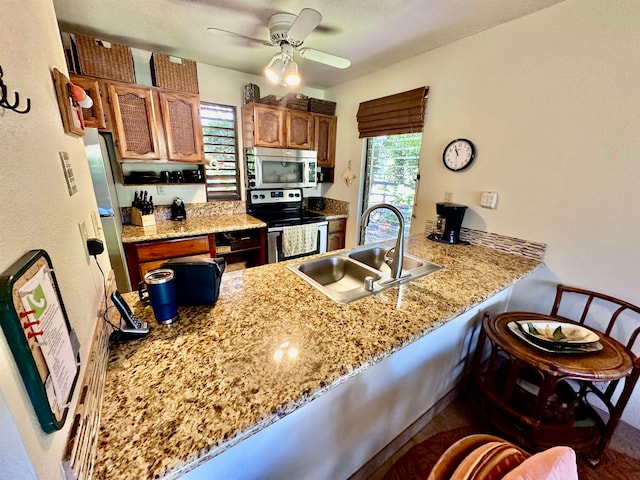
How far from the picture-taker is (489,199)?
78.2 inches

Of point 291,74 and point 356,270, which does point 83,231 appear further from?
point 291,74

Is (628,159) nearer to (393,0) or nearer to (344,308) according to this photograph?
(393,0)

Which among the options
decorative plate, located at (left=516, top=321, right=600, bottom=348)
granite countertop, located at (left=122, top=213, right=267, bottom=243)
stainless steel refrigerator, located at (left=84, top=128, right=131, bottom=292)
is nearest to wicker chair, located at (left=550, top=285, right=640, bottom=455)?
decorative plate, located at (left=516, top=321, right=600, bottom=348)

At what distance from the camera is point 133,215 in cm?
251

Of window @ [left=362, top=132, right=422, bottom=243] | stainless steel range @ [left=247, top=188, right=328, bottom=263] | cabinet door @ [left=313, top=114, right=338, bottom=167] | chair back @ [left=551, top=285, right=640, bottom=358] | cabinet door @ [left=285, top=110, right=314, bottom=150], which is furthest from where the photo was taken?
cabinet door @ [left=313, top=114, right=338, bottom=167]

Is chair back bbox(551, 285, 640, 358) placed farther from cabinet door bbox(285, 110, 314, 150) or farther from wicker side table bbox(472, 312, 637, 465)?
cabinet door bbox(285, 110, 314, 150)

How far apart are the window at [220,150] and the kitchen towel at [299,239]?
85 cm

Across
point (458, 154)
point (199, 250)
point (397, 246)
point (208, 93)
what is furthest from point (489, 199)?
point (208, 93)

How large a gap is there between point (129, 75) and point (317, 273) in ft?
7.27

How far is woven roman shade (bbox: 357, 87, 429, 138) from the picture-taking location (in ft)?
7.64

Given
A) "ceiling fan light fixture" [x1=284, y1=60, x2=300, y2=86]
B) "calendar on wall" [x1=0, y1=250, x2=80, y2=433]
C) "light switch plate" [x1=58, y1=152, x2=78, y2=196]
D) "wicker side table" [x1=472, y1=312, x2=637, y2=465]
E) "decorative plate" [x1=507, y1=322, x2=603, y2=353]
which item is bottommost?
"wicker side table" [x1=472, y1=312, x2=637, y2=465]

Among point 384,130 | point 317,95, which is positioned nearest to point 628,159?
point 384,130

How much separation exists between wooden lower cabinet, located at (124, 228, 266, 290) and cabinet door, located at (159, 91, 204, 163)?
0.79m

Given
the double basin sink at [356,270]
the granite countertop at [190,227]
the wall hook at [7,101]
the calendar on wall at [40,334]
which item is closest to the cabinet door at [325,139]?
the granite countertop at [190,227]
